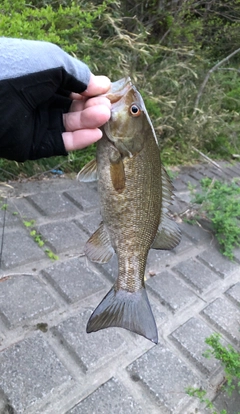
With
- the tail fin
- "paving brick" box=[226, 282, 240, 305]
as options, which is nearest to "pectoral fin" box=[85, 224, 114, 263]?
the tail fin

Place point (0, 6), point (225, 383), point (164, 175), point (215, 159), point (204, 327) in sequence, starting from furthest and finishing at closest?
point (215, 159) < point (0, 6) < point (204, 327) < point (225, 383) < point (164, 175)

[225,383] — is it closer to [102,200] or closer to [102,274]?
[102,274]

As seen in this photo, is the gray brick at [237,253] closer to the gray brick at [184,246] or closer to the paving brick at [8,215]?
the gray brick at [184,246]

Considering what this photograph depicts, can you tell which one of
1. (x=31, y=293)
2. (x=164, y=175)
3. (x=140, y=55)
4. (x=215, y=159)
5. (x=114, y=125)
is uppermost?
(x=114, y=125)

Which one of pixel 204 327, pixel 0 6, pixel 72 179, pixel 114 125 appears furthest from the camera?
pixel 72 179

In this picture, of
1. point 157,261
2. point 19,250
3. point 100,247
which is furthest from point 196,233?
point 100,247

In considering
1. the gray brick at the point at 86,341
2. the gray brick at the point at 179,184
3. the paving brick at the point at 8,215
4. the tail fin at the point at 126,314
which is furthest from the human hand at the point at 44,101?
the gray brick at the point at 179,184

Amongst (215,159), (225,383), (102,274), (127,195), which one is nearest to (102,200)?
(127,195)
